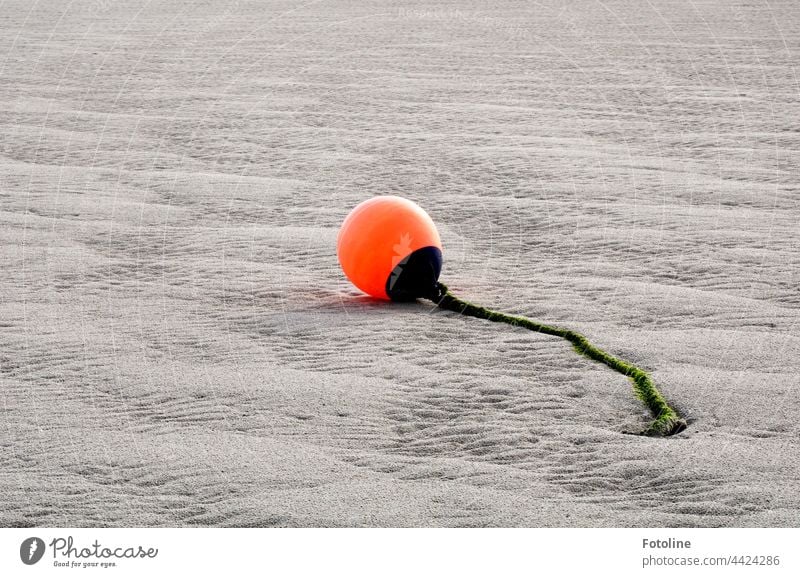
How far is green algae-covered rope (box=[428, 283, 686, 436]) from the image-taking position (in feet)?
20.5

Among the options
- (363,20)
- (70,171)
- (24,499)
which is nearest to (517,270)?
(24,499)

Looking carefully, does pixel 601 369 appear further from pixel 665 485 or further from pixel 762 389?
pixel 665 485

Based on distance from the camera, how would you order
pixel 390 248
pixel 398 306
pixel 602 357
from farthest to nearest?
1. pixel 398 306
2. pixel 390 248
3. pixel 602 357

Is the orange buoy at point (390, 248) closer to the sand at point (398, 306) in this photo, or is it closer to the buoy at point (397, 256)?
the buoy at point (397, 256)

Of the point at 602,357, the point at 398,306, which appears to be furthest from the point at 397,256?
the point at 602,357

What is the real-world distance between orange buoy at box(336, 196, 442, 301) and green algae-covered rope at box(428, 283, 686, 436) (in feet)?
0.64

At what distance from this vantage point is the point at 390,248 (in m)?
8.00

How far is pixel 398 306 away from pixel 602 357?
1.70 m

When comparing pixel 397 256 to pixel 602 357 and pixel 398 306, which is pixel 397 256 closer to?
pixel 398 306

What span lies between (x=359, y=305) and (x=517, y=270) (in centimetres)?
148

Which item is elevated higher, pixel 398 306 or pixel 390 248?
pixel 390 248

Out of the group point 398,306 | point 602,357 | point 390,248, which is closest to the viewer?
point 602,357

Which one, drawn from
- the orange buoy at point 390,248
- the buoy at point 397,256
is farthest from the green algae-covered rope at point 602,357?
the orange buoy at point 390,248

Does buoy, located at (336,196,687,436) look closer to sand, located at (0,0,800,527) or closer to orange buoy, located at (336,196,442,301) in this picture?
orange buoy, located at (336,196,442,301)
